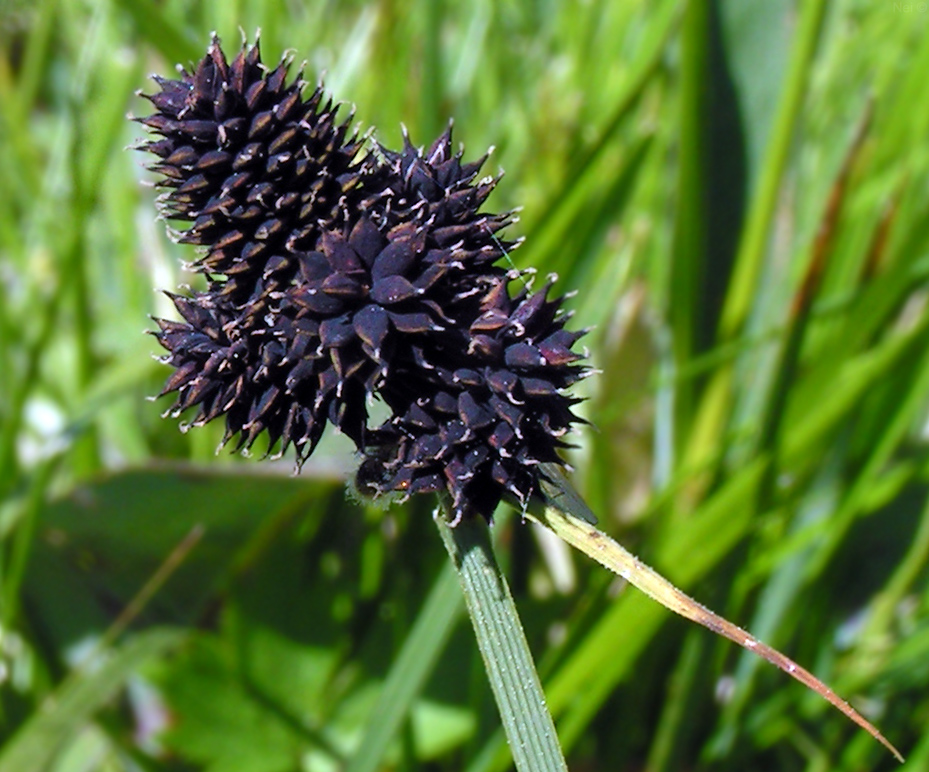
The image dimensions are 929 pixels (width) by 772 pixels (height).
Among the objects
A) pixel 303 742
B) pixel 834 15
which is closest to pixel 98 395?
pixel 303 742

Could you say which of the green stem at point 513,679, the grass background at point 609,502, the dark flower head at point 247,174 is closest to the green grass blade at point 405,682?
the grass background at point 609,502

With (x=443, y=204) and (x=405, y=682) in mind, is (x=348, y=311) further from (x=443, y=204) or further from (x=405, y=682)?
A: (x=405, y=682)

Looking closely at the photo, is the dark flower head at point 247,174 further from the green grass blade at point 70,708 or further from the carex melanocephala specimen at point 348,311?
the green grass blade at point 70,708

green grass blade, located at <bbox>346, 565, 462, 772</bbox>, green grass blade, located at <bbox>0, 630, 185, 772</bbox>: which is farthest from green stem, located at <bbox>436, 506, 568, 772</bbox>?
green grass blade, located at <bbox>0, 630, 185, 772</bbox>

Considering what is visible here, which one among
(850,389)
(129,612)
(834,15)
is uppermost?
(834,15)

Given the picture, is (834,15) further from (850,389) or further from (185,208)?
(185,208)

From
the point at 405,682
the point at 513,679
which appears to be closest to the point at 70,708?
the point at 405,682

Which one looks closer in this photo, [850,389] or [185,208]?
[185,208]
